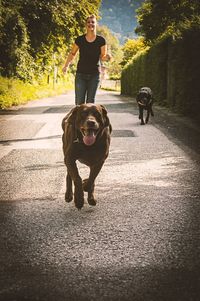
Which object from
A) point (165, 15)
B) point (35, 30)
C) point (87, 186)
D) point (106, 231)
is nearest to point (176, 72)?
point (35, 30)

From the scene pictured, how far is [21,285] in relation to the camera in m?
2.61

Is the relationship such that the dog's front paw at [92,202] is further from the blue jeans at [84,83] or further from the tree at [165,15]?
the tree at [165,15]

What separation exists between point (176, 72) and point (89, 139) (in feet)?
38.5

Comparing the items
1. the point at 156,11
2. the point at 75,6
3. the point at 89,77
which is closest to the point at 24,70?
the point at 75,6

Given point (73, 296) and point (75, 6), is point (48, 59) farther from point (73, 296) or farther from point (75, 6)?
point (73, 296)

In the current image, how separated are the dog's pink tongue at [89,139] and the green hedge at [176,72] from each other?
28.1 feet

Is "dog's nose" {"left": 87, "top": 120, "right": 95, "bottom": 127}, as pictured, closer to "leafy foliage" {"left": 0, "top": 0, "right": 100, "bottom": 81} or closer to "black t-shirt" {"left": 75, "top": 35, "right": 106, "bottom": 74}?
"black t-shirt" {"left": 75, "top": 35, "right": 106, "bottom": 74}

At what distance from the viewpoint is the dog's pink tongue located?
3.94 m

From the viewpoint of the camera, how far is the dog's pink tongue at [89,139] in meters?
3.94

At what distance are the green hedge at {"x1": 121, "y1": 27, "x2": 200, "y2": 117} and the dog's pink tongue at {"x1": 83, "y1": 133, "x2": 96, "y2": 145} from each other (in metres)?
8.56

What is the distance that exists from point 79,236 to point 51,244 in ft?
0.92

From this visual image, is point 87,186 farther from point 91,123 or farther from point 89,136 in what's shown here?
point 91,123

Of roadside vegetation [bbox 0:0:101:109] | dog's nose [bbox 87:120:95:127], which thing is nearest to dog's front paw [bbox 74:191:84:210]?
dog's nose [bbox 87:120:95:127]

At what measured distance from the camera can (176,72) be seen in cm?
1504
